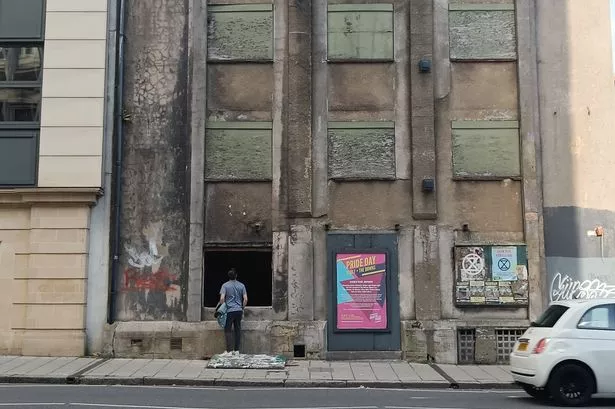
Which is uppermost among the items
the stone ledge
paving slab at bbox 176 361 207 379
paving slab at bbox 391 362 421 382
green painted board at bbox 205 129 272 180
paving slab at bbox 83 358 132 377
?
green painted board at bbox 205 129 272 180

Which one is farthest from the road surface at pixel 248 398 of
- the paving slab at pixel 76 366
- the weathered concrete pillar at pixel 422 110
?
the weathered concrete pillar at pixel 422 110

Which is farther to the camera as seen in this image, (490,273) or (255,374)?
(490,273)

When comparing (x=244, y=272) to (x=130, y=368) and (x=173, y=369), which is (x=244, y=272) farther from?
(x=130, y=368)

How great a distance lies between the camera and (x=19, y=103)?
1619 cm

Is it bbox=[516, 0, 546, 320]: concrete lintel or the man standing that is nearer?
the man standing

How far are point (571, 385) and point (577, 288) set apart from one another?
5.78m

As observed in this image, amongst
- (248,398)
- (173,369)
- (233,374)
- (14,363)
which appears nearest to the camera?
(248,398)

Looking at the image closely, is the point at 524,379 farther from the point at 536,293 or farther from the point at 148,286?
the point at 148,286

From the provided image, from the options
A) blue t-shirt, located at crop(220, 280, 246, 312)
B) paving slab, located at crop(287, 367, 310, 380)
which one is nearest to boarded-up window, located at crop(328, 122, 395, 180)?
blue t-shirt, located at crop(220, 280, 246, 312)

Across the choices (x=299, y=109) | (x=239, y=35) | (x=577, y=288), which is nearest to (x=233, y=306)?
(x=299, y=109)

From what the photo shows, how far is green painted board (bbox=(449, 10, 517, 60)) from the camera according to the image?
53.2 feet

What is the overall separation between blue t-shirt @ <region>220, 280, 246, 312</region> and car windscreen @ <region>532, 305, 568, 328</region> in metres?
6.34

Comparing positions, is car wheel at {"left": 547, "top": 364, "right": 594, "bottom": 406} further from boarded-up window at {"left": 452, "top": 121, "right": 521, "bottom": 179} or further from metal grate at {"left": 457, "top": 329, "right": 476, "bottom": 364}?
boarded-up window at {"left": 452, "top": 121, "right": 521, "bottom": 179}

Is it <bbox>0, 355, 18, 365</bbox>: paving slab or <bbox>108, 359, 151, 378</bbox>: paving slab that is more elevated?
<bbox>0, 355, 18, 365</bbox>: paving slab
